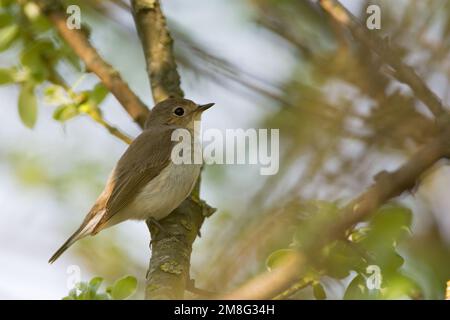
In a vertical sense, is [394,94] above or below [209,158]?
below

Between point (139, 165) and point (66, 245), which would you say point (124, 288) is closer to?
point (66, 245)

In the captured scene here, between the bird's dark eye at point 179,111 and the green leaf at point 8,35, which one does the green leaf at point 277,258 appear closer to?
the green leaf at point 8,35

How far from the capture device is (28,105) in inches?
163

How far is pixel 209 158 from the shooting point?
4.87m

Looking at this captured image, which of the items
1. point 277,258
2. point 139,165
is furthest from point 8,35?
point 277,258

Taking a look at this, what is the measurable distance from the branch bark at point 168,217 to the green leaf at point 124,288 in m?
0.13

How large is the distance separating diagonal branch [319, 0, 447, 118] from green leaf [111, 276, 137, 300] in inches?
54.3

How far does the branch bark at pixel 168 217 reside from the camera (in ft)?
10.4

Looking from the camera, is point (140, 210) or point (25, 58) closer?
point (25, 58)

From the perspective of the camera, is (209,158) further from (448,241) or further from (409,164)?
(409,164)

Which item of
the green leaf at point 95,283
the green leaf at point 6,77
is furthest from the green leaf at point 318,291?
the green leaf at point 6,77

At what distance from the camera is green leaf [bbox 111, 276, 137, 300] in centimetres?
287
